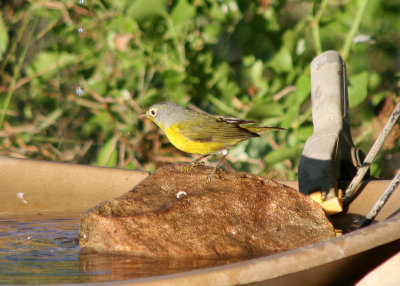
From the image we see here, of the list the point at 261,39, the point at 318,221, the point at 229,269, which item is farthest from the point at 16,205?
the point at 261,39

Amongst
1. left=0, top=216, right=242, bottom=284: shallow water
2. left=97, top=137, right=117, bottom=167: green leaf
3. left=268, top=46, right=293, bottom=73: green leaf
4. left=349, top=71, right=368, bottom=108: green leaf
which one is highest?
left=349, top=71, right=368, bottom=108: green leaf

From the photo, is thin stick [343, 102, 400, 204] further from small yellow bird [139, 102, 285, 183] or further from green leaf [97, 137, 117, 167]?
green leaf [97, 137, 117, 167]

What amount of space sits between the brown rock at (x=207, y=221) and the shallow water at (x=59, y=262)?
0.27 feet

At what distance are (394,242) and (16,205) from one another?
196cm

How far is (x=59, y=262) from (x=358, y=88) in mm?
2701

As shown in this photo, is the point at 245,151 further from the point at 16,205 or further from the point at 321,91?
the point at 16,205

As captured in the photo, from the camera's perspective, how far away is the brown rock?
248 cm

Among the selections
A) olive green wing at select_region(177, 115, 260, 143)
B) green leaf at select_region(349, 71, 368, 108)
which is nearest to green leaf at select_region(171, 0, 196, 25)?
green leaf at select_region(349, 71, 368, 108)

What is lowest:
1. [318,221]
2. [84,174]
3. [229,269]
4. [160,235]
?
[84,174]

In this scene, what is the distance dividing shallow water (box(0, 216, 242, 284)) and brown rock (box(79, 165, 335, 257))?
0.08m

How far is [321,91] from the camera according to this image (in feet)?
11.3

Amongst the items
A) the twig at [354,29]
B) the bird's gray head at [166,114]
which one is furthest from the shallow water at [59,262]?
the twig at [354,29]

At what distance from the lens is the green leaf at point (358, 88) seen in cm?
447

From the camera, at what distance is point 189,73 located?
5121 mm
